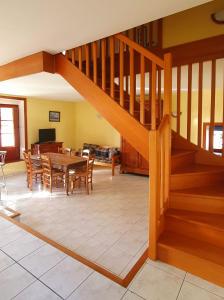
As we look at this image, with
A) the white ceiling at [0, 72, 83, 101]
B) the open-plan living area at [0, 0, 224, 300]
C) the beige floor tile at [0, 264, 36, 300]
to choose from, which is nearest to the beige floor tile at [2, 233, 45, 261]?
the open-plan living area at [0, 0, 224, 300]

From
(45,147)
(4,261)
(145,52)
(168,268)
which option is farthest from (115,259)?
(45,147)

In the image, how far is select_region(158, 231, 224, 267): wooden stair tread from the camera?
1796mm

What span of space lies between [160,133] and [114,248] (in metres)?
1.51

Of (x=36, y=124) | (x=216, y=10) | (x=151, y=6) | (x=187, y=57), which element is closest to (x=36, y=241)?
(x=151, y=6)

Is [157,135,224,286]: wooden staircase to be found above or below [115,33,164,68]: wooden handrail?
below

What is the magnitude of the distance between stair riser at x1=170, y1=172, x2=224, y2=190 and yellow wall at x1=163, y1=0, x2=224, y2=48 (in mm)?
1856

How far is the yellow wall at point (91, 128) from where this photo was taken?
7.35 m

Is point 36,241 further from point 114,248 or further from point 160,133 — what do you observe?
point 160,133

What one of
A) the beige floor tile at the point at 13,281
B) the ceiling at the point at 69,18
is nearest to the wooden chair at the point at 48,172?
the ceiling at the point at 69,18

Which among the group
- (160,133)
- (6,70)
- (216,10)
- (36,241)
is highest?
(216,10)

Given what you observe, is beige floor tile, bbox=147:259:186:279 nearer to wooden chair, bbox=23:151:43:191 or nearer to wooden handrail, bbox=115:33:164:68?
wooden handrail, bbox=115:33:164:68

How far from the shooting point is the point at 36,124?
6.85 meters

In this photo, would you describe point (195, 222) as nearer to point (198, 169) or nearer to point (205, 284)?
point (205, 284)

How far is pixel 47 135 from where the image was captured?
7008 millimetres
